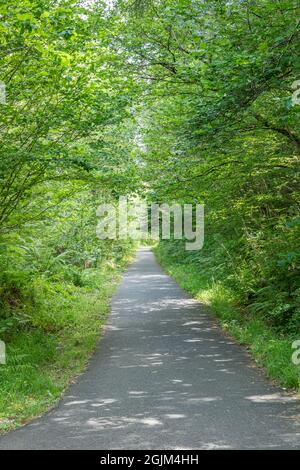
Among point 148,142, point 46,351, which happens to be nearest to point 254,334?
point 46,351

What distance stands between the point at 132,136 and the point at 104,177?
10.8 meters

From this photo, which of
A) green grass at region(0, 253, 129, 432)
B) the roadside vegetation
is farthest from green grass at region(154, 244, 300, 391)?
green grass at region(0, 253, 129, 432)

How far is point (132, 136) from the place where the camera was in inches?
787

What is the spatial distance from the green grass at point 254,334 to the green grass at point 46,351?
330cm

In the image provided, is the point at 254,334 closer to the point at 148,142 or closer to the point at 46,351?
the point at 46,351

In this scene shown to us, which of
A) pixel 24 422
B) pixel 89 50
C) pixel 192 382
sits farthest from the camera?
pixel 89 50

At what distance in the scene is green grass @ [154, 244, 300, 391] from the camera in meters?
7.76

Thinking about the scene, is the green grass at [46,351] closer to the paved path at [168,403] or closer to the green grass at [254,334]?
the paved path at [168,403]

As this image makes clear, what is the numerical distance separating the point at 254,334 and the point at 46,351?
4408mm

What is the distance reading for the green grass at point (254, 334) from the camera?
7757 mm

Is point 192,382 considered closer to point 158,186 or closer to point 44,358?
point 44,358

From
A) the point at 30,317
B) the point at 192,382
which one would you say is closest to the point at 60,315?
the point at 30,317

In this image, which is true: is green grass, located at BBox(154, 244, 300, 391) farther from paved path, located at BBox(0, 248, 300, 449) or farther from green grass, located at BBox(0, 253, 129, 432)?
green grass, located at BBox(0, 253, 129, 432)

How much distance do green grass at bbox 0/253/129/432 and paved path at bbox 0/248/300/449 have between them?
29 cm
